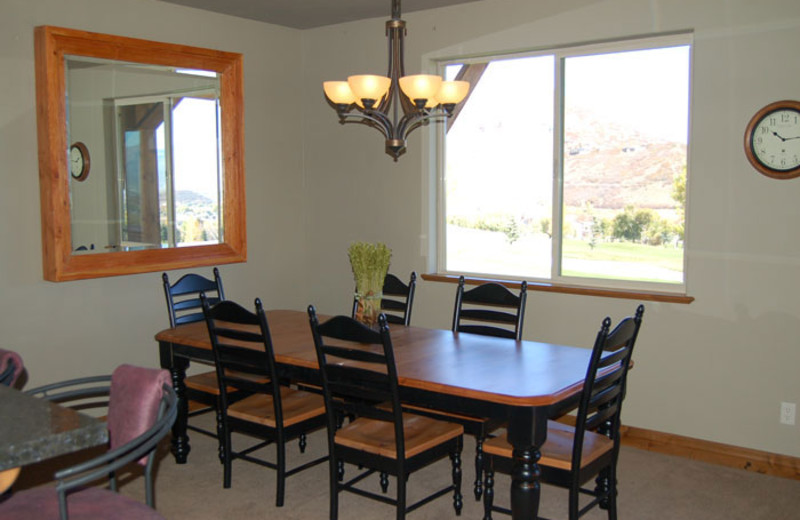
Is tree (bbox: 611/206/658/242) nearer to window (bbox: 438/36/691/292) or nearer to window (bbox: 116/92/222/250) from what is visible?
window (bbox: 438/36/691/292)

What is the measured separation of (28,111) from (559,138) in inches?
124

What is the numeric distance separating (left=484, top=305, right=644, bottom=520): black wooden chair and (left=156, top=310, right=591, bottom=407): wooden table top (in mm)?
104

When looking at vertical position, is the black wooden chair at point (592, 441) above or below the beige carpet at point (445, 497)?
above

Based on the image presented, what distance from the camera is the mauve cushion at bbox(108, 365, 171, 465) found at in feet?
6.96

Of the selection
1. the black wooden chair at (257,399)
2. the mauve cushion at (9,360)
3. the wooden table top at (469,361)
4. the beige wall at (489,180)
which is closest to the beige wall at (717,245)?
the beige wall at (489,180)

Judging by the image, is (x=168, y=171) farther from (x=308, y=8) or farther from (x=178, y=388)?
(x=178, y=388)

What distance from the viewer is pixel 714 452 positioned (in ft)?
13.4

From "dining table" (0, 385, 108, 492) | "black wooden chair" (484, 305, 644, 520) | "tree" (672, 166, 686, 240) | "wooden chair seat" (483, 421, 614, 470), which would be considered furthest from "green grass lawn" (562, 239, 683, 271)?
"dining table" (0, 385, 108, 492)

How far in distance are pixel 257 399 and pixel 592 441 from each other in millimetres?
1672

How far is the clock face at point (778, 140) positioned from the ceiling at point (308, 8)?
2016 mm

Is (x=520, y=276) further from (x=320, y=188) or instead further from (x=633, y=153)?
(x=320, y=188)

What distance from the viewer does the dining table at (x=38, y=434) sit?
1552mm

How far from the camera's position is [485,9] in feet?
15.6

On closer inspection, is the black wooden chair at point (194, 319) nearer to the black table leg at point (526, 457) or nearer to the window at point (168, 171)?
the window at point (168, 171)
